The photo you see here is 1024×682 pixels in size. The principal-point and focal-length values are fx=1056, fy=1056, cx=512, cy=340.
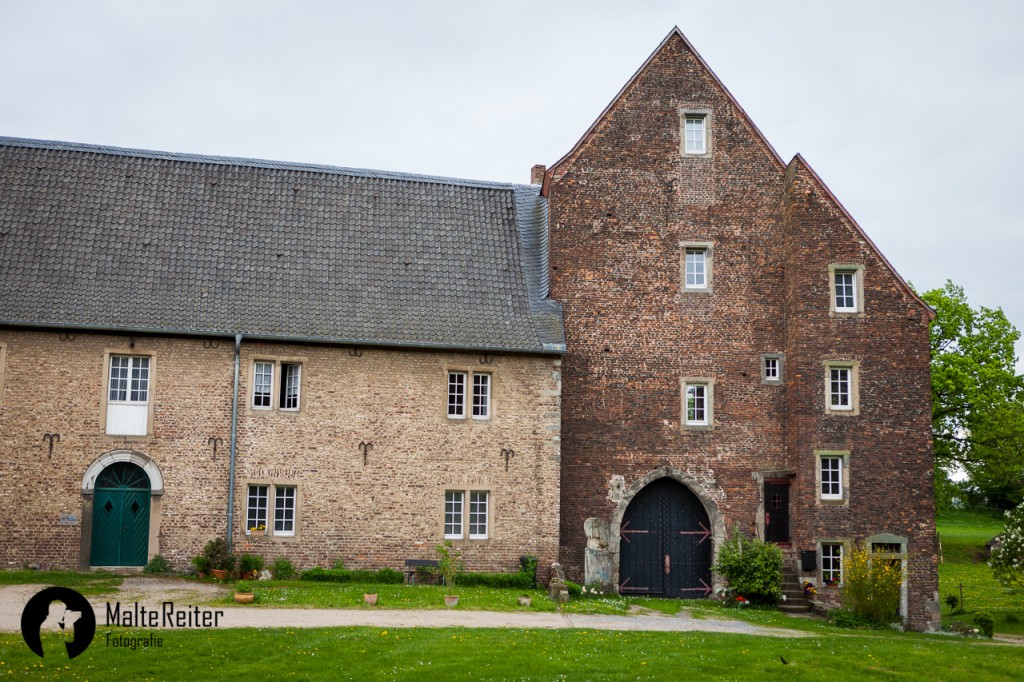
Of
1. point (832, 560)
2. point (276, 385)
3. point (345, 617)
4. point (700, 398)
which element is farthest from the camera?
point (700, 398)

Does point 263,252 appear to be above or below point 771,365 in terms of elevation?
above

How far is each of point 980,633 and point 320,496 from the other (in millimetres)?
16031

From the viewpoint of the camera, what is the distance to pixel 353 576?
24031 mm

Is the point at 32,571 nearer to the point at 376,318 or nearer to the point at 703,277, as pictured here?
the point at 376,318

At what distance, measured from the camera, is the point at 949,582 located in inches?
1539

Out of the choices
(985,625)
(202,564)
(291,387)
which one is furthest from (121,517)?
(985,625)

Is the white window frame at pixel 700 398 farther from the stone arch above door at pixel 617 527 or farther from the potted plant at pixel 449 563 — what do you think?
the potted plant at pixel 449 563

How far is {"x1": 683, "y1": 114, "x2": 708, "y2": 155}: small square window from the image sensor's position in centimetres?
2806

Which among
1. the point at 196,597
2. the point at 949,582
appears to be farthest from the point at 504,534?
the point at 949,582

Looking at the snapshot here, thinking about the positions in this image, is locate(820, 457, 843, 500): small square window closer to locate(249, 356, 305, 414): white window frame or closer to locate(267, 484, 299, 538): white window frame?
locate(267, 484, 299, 538): white window frame

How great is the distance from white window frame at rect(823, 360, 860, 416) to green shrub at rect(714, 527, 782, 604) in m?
3.96

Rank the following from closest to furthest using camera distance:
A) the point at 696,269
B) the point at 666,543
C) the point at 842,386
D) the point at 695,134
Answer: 1. the point at 666,543
2. the point at 842,386
3. the point at 696,269
4. the point at 695,134

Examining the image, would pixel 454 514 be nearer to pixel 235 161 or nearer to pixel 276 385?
pixel 276 385

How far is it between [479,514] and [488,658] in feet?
31.3
